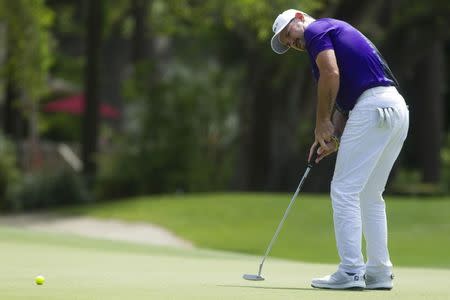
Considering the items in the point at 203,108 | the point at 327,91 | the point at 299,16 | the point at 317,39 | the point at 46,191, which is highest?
the point at 299,16

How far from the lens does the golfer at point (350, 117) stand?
8219 millimetres

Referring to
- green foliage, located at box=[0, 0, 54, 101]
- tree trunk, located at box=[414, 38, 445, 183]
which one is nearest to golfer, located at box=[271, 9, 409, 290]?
green foliage, located at box=[0, 0, 54, 101]

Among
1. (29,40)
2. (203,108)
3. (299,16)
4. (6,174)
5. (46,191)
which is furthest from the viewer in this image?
(203,108)

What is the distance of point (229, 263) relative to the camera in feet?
38.8

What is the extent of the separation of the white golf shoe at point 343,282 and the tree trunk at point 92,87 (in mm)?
21434

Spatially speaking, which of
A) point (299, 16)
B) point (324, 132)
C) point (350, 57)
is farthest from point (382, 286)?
point (299, 16)

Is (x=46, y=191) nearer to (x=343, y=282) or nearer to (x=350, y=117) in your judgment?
(x=350, y=117)

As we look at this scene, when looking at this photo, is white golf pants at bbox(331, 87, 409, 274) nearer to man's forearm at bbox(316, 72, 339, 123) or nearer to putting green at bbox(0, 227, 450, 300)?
man's forearm at bbox(316, 72, 339, 123)

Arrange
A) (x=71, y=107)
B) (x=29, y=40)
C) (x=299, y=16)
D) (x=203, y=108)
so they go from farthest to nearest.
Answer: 1. (x=71, y=107)
2. (x=203, y=108)
3. (x=29, y=40)
4. (x=299, y=16)

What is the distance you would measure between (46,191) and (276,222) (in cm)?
730

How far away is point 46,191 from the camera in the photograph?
1041 inches

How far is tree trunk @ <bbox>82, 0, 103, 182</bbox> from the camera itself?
2969 centimetres

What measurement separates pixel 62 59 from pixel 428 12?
26.6 m

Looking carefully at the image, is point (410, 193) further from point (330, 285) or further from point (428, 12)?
point (330, 285)
